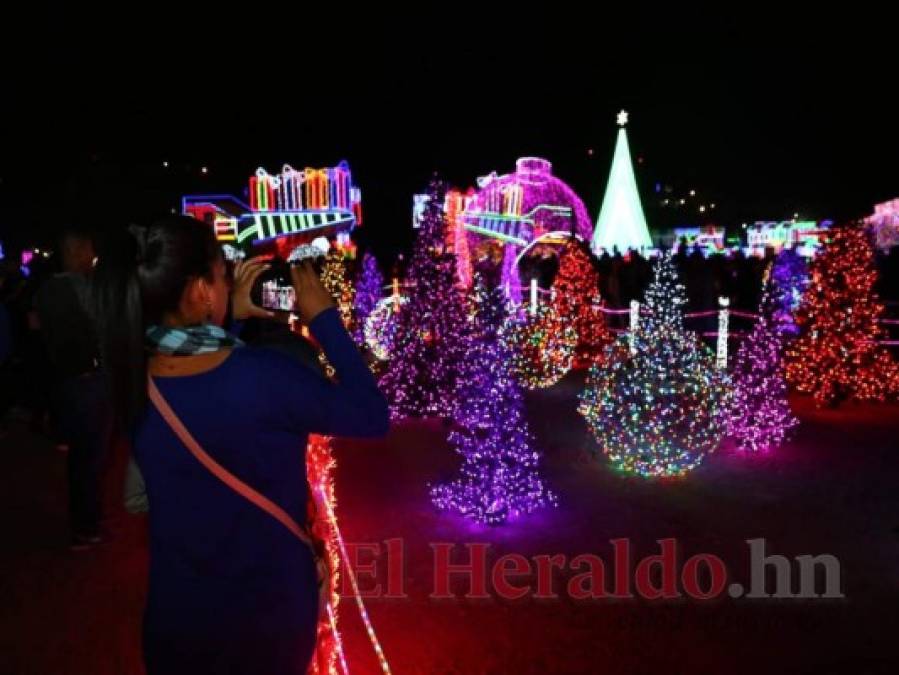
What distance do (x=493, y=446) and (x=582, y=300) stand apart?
306 inches

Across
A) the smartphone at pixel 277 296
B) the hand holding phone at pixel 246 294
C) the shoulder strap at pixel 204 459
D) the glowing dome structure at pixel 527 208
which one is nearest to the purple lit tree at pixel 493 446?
the smartphone at pixel 277 296

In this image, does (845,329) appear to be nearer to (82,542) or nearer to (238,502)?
(82,542)

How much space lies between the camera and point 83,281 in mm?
4281

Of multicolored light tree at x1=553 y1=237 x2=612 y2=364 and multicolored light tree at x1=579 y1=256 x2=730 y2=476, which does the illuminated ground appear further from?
multicolored light tree at x1=553 y1=237 x2=612 y2=364

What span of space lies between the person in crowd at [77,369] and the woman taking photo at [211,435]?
2.94 m

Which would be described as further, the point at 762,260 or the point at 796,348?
the point at 762,260

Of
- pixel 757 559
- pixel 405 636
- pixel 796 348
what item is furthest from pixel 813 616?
pixel 796 348

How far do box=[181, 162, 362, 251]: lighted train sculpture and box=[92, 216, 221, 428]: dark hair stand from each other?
30.3 meters

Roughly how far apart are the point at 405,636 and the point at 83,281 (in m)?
2.68

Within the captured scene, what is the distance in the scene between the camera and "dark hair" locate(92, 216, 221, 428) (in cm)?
154

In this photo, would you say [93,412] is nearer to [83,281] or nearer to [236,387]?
[83,281]

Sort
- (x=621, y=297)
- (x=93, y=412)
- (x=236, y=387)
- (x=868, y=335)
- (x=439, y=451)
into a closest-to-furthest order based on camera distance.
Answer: (x=236, y=387), (x=93, y=412), (x=439, y=451), (x=868, y=335), (x=621, y=297)

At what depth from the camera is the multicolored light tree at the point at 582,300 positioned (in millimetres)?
12867

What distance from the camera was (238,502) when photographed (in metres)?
1.58
